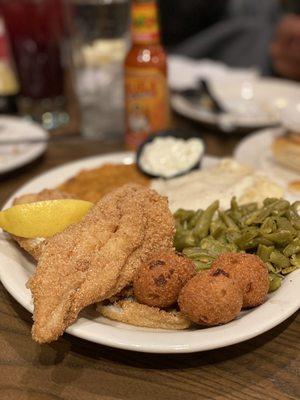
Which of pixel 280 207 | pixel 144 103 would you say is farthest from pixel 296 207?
pixel 144 103

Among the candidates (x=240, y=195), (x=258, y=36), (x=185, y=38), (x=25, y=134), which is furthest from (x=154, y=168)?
(x=185, y=38)

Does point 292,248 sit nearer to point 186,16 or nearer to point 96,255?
point 96,255

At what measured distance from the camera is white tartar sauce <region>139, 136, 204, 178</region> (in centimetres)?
202

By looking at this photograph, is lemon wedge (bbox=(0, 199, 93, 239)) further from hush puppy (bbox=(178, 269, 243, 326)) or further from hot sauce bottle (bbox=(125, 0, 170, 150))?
hot sauce bottle (bbox=(125, 0, 170, 150))

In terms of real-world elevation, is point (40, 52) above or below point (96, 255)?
above

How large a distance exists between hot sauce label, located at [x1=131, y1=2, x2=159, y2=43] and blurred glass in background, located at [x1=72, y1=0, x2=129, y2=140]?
340 mm

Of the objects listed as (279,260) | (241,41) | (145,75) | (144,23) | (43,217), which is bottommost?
(241,41)

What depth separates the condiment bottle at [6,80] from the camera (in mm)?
2773

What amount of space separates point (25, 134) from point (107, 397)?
1.71 metres

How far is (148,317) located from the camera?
1.25 meters

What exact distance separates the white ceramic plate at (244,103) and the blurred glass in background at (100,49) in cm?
38

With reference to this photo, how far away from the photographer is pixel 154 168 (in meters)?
2.03

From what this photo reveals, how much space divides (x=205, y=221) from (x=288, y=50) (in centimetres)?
253

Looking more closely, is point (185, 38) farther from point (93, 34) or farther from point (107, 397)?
point (107, 397)
